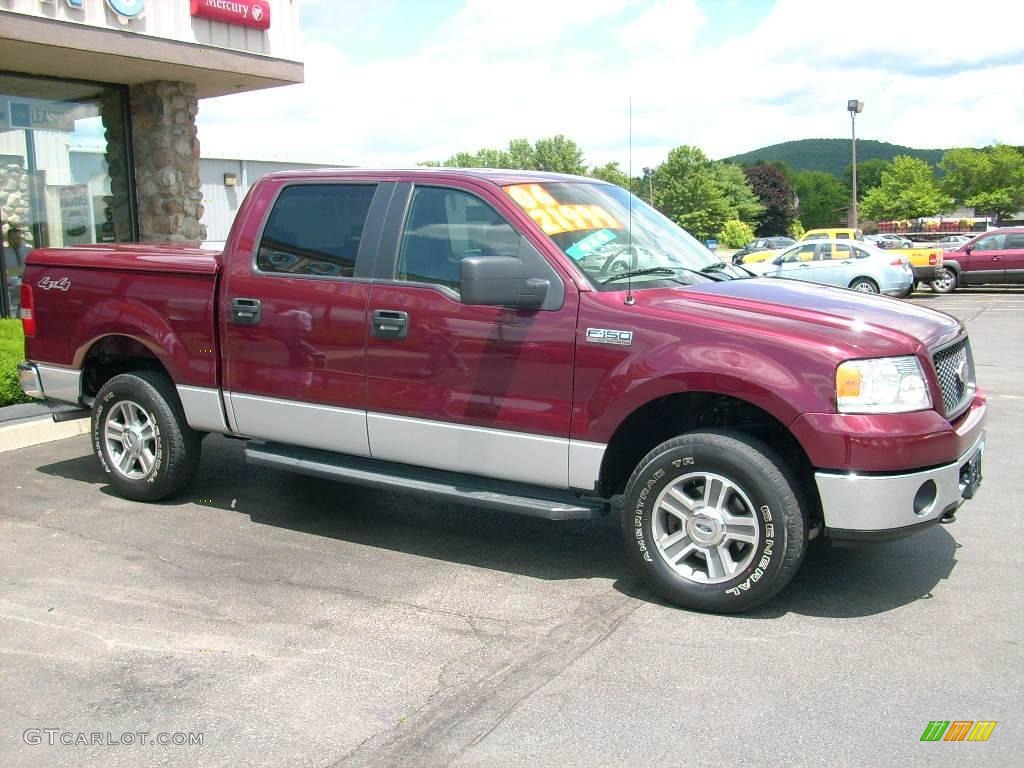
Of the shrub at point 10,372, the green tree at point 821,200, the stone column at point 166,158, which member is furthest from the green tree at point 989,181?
the shrub at point 10,372

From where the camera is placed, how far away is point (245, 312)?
5672mm

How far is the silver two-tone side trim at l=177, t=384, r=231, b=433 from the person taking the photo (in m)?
5.93

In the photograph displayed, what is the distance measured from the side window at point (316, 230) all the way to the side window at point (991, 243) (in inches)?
934

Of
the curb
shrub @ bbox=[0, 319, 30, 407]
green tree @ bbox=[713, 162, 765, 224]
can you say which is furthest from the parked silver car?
green tree @ bbox=[713, 162, 765, 224]

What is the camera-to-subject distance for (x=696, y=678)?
3881mm

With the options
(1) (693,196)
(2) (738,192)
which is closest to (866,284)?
(1) (693,196)

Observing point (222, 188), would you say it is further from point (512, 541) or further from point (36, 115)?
point (512, 541)

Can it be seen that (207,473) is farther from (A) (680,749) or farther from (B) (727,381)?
(A) (680,749)

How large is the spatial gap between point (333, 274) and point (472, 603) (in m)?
1.98

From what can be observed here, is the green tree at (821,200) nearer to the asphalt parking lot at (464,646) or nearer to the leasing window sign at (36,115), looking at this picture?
the leasing window sign at (36,115)

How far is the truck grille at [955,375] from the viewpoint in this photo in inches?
178

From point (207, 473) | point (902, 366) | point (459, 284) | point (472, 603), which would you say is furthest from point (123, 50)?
point (902, 366)

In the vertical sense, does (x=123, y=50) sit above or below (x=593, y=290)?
above

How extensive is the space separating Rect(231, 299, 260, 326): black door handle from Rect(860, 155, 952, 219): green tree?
127 m
